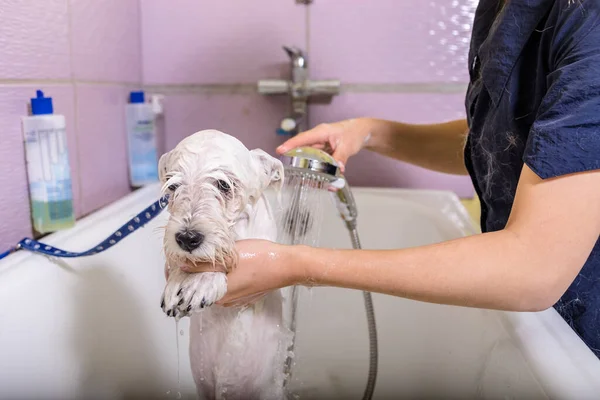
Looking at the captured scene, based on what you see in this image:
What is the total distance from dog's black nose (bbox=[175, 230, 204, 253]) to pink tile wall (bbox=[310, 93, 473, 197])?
2.91ft

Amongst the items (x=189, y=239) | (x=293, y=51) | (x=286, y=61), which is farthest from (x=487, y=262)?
(x=286, y=61)

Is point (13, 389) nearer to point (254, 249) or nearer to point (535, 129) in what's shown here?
point (254, 249)

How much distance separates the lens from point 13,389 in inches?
26.4

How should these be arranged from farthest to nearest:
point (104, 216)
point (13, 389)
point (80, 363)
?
point (104, 216), point (80, 363), point (13, 389)

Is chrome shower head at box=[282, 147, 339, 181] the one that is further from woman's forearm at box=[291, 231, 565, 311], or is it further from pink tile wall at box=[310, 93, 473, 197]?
pink tile wall at box=[310, 93, 473, 197]

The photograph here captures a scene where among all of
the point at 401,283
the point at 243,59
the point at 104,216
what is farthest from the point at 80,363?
the point at 243,59

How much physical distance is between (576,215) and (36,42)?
2.88ft

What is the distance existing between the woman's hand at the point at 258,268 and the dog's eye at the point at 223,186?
2.4 inches

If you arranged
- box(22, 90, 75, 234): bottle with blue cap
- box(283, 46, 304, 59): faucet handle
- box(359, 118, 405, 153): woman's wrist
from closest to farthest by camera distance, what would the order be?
1. box(22, 90, 75, 234): bottle with blue cap
2. box(359, 118, 405, 153): woman's wrist
3. box(283, 46, 304, 59): faucet handle

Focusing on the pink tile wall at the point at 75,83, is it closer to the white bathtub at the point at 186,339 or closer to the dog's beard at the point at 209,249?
the white bathtub at the point at 186,339

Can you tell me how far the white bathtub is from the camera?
2.16 feet

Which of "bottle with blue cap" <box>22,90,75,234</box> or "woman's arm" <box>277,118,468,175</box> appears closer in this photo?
"bottle with blue cap" <box>22,90,75,234</box>

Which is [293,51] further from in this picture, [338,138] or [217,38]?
[338,138]

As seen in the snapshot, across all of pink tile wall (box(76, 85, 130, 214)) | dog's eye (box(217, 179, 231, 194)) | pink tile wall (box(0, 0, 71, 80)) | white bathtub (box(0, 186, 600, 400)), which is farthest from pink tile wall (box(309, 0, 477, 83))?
dog's eye (box(217, 179, 231, 194))
